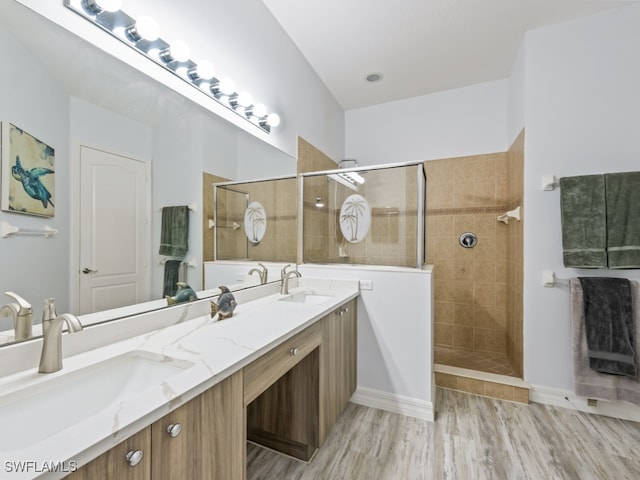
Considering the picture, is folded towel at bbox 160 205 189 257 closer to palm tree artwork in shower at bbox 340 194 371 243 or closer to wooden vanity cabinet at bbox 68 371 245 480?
wooden vanity cabinet at bbox 68 371 245 480

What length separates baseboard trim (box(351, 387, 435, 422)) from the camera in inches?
77.8

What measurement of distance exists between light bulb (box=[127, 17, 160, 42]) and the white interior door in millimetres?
527

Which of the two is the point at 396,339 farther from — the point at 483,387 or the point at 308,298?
Result: the point at 483,387

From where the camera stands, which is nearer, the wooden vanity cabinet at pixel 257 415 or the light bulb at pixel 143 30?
the wooden vanity cabinet at pixel 257 415

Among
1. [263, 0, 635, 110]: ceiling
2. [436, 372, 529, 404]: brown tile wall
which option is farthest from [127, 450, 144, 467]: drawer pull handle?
[263, 0, 635, 110]: ceiling

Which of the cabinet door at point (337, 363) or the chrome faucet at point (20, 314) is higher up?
the chrome faucet at point (20, 314)

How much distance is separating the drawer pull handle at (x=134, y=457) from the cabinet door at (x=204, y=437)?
0.14ft

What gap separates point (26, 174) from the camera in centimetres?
86

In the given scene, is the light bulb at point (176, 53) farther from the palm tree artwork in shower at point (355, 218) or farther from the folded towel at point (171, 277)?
the palm tree artwork in shower at point (355, 218)

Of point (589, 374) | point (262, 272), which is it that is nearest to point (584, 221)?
point (589, 374)

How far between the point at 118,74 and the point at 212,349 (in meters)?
1.13

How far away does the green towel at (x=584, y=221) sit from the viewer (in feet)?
6.45

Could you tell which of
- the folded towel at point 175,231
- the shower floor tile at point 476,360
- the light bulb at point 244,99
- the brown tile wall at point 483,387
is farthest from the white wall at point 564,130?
the folded towel at point 175,231

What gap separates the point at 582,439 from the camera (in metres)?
1.78
